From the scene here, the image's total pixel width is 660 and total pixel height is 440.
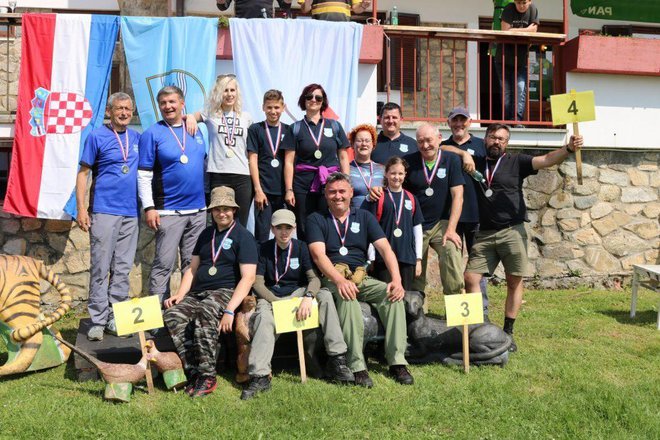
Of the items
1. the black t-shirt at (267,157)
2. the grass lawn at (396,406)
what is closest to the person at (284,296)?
the grass lawn at (396,406)

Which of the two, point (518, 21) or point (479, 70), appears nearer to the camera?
point (518, 21)

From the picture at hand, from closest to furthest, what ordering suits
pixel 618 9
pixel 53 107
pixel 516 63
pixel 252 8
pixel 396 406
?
pixel 396 406
pixel 53 107
pixel 252 8
pixel 516 63
pixel 618 9

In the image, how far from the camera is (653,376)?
5.12 meters

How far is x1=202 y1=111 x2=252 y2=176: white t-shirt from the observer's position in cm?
580

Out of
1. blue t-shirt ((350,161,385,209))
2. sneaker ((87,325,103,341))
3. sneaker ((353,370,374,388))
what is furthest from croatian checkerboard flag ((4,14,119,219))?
sneaker ((353,370,374,388))

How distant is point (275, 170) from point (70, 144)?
92.3 inches

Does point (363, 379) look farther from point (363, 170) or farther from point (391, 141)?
point (391, 141)

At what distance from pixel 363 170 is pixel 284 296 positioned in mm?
1332

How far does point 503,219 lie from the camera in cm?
590

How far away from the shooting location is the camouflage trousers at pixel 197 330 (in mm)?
4812

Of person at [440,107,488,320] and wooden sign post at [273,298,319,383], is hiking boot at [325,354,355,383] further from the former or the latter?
person at [440,107,488,320]

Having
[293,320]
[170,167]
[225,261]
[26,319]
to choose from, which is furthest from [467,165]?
[26,319]

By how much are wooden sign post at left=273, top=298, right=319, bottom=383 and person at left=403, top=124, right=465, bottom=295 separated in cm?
138

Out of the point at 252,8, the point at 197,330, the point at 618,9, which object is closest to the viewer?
the point at 197,330
